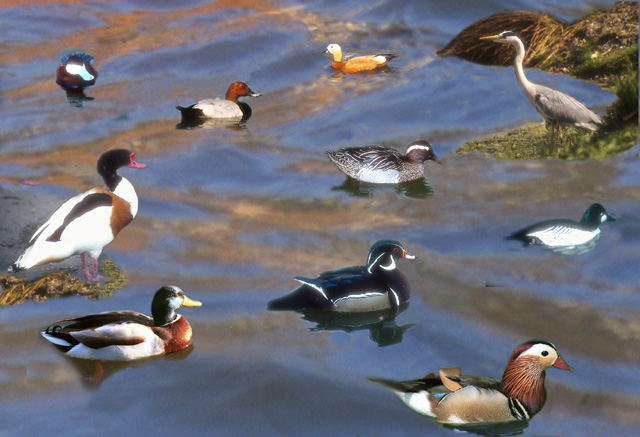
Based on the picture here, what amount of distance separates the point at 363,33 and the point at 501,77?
97 cm

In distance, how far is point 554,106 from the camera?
6.32 meters

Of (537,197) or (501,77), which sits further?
(501,77)

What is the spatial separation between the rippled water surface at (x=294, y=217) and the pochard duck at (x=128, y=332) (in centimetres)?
7

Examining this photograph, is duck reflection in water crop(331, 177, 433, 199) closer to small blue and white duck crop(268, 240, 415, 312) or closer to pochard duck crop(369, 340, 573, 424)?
small blue and white duck crop(268, 240, 415, 312)

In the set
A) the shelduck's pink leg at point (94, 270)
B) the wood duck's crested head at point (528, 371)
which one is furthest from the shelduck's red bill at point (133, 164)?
the wood duck's crested head at point (528, 371)

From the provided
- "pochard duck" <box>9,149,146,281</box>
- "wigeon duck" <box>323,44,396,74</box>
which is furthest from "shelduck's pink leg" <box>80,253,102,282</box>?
"wigeon duck" <box>323,44,396,74</box>

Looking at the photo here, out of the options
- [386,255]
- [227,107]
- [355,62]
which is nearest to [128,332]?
[386,255]

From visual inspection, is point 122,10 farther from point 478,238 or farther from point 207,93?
point 478,238

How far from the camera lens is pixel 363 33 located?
6.70m

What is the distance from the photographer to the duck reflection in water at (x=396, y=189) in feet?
20.9

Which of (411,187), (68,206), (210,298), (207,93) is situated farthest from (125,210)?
(411,187)

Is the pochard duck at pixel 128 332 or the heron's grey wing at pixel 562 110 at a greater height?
the heron's grey wing at pixel 562 110

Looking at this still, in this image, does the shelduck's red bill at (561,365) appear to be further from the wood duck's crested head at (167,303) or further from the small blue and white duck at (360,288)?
the wood duck's crested head at (167,303)

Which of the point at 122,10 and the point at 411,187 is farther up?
the point at 122,10
